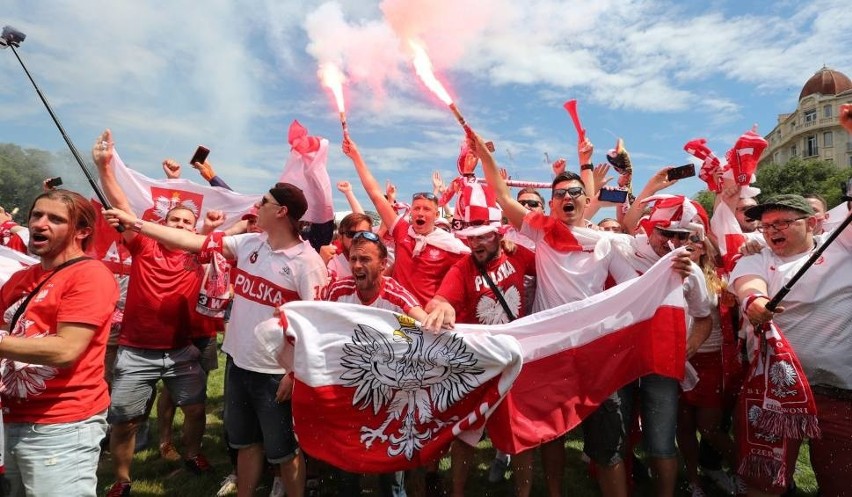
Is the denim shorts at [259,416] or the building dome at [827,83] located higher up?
the building dome at [827,83]

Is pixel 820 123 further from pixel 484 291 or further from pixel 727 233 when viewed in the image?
pixel 484 291

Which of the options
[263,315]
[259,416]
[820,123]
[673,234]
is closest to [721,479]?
[673,234]

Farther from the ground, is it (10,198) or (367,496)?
(10,198)

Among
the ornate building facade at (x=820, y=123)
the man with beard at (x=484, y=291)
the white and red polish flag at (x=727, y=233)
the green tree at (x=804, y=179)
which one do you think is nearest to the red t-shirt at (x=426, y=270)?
the man with beard at (x=484, y=291)

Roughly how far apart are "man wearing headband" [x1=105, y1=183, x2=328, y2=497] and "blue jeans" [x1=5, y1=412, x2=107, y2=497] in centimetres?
105

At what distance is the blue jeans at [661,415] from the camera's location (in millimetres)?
3508

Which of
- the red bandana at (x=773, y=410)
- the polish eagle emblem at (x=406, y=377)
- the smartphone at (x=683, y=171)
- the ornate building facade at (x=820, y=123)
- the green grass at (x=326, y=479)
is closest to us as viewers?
the red bandana at (x=773, y=410)

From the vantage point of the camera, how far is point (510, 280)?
3924 millimetres

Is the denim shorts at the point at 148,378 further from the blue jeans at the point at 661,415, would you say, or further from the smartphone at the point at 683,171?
the smartphone at the point at 683,171

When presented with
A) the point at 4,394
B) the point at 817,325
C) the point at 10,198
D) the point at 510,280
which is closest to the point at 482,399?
the point at 510,280

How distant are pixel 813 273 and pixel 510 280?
6.60 ft

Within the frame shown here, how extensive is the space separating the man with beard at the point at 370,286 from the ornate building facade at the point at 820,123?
257ft

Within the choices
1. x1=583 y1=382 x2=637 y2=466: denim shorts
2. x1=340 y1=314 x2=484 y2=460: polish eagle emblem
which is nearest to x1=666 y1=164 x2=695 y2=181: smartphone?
x1=583 y1=382 x2=637 y2=466: denim shorts

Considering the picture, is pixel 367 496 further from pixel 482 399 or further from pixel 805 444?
pixel 805 444
